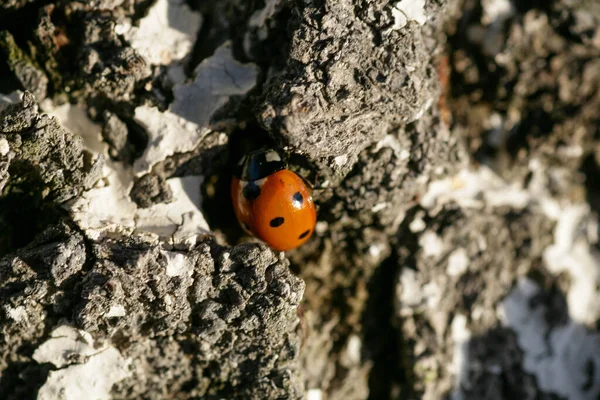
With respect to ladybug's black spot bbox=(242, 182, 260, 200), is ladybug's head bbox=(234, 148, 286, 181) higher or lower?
higher

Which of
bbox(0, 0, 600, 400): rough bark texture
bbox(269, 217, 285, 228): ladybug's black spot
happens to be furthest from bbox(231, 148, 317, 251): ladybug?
bbox(0, 0, 600, 400): rough bark texture

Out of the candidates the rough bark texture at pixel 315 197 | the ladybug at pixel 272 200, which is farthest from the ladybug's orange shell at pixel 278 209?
the rough bark texture at pixel 315 197

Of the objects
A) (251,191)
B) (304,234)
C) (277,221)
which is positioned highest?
(251,191)

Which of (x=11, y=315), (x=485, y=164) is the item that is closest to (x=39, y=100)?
(x=11, y=315)

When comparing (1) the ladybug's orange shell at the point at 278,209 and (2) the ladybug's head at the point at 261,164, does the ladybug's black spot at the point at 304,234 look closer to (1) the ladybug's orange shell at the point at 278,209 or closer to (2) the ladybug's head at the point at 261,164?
(1) the ladybug's orange shell at the point at 278,209

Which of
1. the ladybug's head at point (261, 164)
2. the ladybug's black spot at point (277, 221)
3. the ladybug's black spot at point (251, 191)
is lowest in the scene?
the ladybug's black spot at point (277, 221)

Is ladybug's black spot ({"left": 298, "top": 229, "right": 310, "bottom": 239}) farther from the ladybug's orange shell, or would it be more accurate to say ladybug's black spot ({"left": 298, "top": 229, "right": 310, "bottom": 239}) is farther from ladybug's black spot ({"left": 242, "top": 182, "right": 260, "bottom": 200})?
ladybug's black spot ({"left": 242, "top": 182, "right": 260, "bottom": 200})

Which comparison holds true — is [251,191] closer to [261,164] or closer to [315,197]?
[261,164]

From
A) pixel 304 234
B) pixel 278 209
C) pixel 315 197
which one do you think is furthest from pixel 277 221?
pixel 315 197
